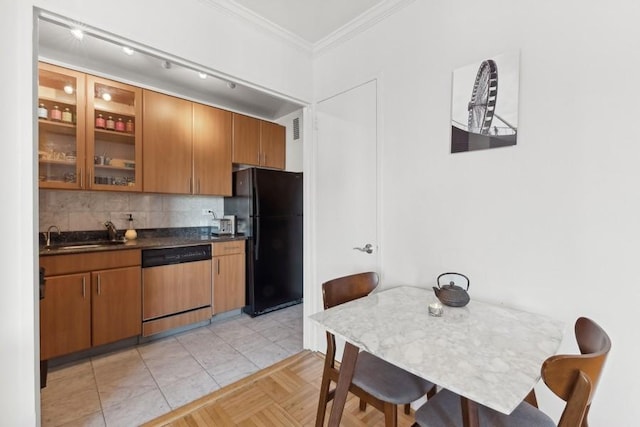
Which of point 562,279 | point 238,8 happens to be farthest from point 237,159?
point 562,279

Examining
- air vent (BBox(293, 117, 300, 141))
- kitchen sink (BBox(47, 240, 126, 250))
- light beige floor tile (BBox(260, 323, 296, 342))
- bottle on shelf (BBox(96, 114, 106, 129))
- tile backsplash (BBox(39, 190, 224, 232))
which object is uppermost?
air vent (BBox(293, 117, 300, 141))

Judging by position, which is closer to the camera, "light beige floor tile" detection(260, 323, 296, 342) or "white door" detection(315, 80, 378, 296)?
"white door" detection(315, 80, 378, 296)

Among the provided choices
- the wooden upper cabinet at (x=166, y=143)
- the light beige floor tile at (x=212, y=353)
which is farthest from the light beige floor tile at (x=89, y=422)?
the wooden upper cabinet at (x=166, y=143)

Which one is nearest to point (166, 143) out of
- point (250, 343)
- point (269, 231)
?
point (269, 231)

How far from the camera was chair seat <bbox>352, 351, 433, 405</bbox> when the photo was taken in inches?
42.4

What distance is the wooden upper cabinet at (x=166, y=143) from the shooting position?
2.66 meters

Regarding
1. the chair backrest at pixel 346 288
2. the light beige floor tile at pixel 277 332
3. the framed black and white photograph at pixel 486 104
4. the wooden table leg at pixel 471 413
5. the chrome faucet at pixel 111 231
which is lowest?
the light beige floor tile at pixel 277 332

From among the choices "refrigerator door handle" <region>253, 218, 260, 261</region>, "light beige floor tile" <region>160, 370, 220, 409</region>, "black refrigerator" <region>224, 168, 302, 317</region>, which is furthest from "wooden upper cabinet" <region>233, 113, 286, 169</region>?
"light beige floor tile" <region>160, 370, 220, 409</region>

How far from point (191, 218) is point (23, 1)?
7.68 feet

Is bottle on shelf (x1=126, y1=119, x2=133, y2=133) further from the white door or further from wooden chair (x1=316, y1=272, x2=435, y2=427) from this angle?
wooden chair (x1=316, y1=272, x2=435, y2=427)

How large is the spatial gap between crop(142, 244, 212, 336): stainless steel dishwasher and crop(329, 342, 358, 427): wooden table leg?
2.12 m

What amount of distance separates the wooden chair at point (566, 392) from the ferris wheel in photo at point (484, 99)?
0.99 meters

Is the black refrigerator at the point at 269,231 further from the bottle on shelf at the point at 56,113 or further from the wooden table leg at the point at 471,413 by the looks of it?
the wooden table leg at the point at 471,413

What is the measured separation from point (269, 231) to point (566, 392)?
282 centimetres
